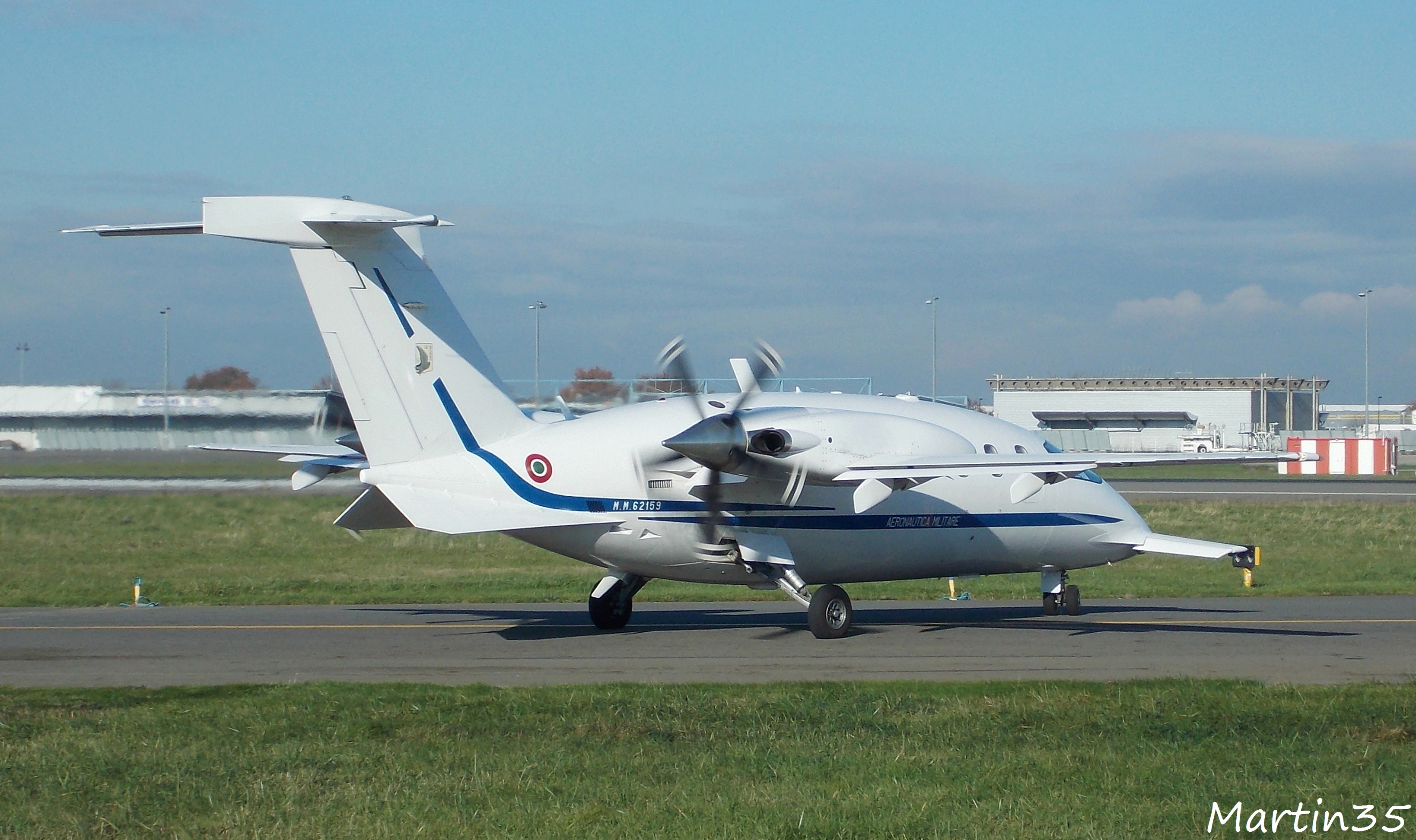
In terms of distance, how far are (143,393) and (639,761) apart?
24901 mm

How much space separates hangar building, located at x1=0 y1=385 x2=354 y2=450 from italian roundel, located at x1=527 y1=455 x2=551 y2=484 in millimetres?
9161

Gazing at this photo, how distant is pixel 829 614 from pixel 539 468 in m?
4.22

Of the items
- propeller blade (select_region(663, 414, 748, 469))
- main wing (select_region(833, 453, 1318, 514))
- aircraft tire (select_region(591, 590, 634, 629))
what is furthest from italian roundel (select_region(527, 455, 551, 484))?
main wing (select_region(833, 453, 1318, 514))

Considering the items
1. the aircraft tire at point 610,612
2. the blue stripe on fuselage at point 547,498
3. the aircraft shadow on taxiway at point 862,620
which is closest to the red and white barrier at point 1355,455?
the aircraft shadow on taxiway at point 862,620

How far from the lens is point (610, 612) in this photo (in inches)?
741

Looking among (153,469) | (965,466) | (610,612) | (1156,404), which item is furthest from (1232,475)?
(965,466)

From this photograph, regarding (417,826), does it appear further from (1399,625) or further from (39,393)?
(39,393)

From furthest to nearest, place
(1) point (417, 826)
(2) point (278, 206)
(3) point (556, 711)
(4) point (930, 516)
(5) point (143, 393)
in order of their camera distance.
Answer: (5) point (143, 393) < (4) point (930, 516) < (2) point (278, 206) < (3) point (556, 711) < (1) point (417, 826)

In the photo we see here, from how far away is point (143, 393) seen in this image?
31016 millimetres

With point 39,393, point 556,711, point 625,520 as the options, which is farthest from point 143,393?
point 556,711

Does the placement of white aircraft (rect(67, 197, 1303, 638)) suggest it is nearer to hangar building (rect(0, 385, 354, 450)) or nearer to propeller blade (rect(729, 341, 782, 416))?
propeller blade (rect(729, 341, 782, 416))

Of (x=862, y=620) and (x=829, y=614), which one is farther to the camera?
(x=862, y=620)

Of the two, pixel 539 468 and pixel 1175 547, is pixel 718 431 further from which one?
pixel 1175 547

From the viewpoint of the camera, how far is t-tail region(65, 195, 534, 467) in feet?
53.4
